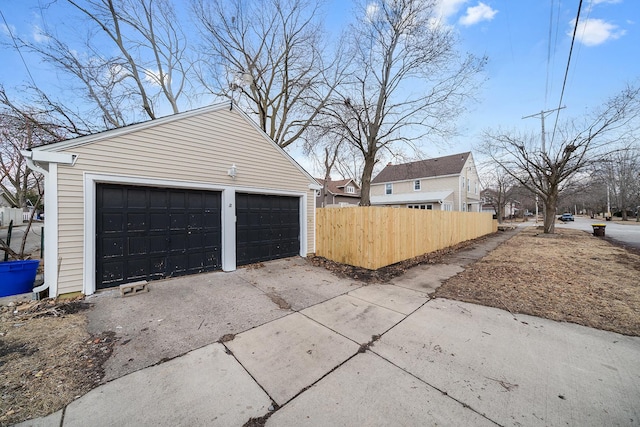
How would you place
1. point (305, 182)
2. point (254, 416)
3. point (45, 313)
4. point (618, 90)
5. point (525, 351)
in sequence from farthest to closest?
1. point (618, 90)
2. point (305, 182)
3. point (45, 313)
4. point (525, 351)
5. point (254, 416)

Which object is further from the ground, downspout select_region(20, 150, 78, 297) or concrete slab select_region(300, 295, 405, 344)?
downspout select_region(20, 150, 78, 297)

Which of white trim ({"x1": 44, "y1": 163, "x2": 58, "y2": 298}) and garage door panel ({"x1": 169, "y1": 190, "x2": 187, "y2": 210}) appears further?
garage door panel ({"x1": 169, "y1": 190, "x2": 187, "y2": 210})

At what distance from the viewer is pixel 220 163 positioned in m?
6.30

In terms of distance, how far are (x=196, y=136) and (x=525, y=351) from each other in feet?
24.9

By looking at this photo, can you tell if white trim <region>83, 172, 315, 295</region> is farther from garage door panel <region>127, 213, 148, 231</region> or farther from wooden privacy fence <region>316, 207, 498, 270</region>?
wooden privacy fence <region>316, 207, 498, 270</region>

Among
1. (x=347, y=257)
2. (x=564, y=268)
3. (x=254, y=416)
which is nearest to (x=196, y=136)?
(x=347, y=257)

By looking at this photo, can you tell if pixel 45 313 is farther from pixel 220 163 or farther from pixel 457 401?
pixel 457 401

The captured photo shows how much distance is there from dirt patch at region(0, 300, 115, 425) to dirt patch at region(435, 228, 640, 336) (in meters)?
5.69

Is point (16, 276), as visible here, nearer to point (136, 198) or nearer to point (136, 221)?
point (136, 221)

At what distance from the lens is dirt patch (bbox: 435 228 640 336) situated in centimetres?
376

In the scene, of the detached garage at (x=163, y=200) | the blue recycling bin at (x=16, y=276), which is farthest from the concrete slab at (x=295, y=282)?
the blue recycling bin at (x=16, y=276)

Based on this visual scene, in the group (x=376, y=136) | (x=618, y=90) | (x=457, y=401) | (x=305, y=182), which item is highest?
(x=618, y=90)

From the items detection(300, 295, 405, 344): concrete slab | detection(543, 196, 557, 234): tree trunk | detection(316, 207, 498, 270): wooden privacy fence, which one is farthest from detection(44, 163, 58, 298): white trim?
detection(543, 196, 557, 234): tree trunk

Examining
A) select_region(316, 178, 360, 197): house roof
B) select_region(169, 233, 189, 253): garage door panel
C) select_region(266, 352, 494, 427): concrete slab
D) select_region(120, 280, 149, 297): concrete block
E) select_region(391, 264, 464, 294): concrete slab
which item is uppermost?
select_region(316, 178, 360, 197): house roof
